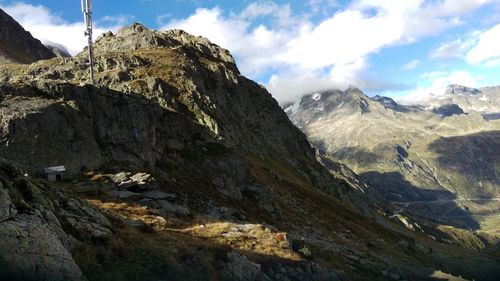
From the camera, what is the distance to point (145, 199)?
39.3 metres

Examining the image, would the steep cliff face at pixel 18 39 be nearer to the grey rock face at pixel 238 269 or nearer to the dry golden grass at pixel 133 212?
the dry golden grass at pixel 133 212

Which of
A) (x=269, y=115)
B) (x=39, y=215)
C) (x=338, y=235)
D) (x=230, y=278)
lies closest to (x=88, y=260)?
(x=39, y=215)

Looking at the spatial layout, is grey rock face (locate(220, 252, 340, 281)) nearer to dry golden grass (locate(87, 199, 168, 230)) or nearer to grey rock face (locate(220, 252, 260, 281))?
grey rock face (locate(220, 252, 260, 281))

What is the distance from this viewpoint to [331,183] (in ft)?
413

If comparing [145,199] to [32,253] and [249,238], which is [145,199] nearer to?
[249,238]

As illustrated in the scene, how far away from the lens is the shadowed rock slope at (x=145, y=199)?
21594 mm

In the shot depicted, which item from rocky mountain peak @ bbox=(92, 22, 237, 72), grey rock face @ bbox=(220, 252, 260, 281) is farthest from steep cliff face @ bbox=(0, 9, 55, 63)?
grey rock face @ bbox=(220, 252, 260, 281)

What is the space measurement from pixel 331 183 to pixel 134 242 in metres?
105

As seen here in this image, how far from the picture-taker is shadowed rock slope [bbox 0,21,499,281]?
21594mm

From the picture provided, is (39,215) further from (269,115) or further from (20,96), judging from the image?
(269,115)

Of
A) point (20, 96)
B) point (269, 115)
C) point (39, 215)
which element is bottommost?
point (39, 215)

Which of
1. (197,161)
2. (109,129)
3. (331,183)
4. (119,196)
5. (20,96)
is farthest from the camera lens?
(331,183)

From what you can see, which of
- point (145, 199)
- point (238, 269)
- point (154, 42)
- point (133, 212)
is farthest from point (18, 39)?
point (238, 269)

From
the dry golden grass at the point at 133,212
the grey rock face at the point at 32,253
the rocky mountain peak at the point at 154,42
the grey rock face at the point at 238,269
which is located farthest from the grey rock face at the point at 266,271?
the rocky mountain peak at the point at 154,42
